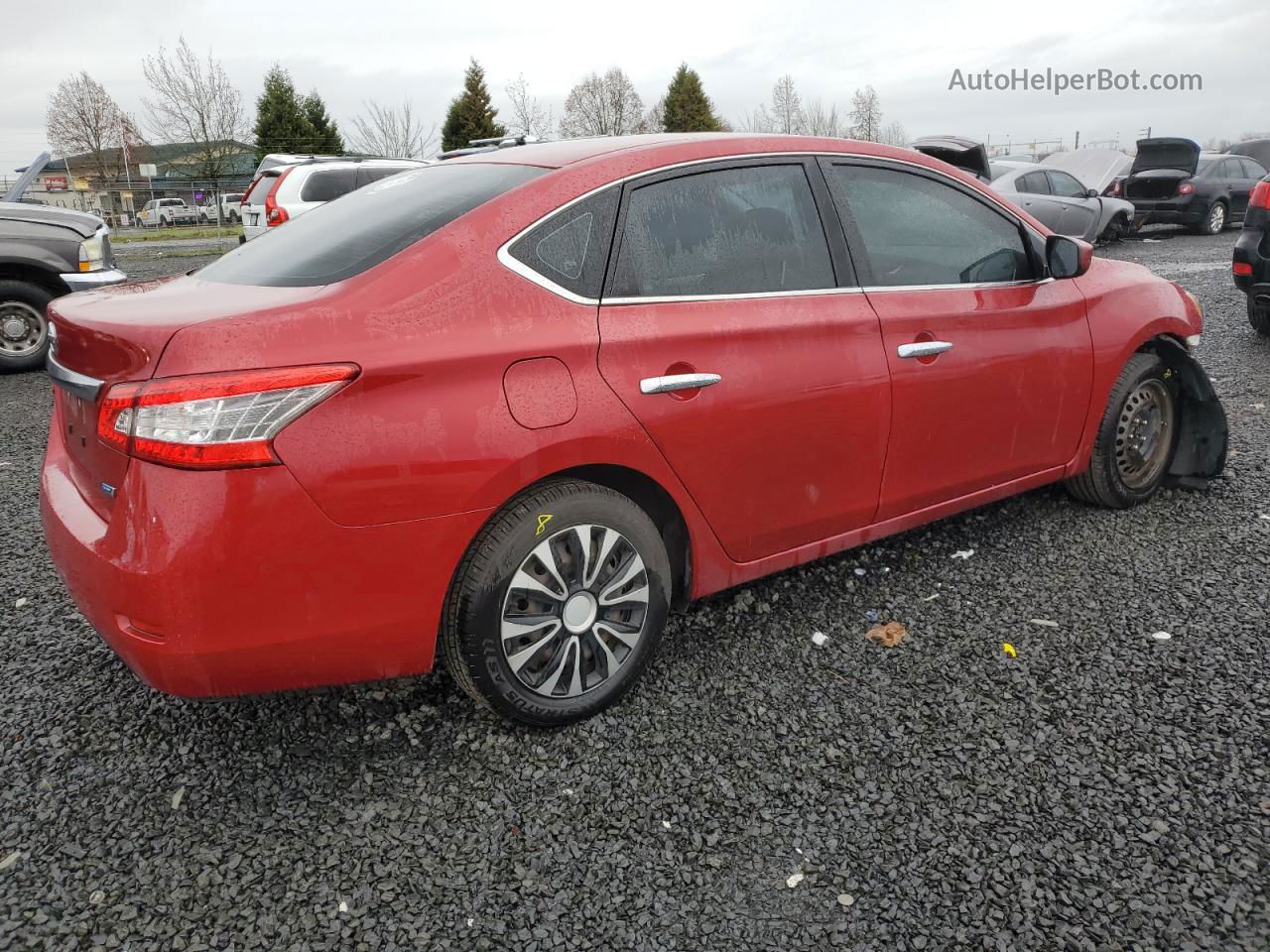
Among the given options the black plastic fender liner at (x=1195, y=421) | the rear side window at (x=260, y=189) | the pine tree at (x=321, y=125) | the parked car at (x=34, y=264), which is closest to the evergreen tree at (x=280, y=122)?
the pine tree at (x=321, y=125)

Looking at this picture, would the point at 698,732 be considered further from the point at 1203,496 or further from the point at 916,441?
the point at 1203,496

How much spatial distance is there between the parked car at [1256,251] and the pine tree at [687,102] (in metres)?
40.5

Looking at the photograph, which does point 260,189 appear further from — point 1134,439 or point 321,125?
point 321,125

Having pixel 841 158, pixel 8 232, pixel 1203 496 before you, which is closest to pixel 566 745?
pixel 841 158

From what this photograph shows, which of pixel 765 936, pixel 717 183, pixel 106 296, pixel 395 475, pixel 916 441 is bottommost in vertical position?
pixel 765 936

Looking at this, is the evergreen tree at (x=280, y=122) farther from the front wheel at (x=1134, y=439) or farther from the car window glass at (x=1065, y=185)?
the front wheel at (x=1134, y=439)

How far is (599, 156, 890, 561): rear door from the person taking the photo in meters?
2.63

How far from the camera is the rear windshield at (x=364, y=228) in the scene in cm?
251

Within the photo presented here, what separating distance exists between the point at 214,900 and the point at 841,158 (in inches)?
111

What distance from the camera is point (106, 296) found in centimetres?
267

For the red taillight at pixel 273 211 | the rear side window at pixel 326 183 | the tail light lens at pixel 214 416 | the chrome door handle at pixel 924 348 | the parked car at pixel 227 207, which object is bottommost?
the chrome door handle at pixel 924 348

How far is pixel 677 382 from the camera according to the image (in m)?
2.63

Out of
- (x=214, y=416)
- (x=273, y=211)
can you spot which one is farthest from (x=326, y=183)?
(x=214, y=416)

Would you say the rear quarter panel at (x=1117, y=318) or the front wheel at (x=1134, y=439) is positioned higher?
the rear quarter panel at (x=1117, y=318)
